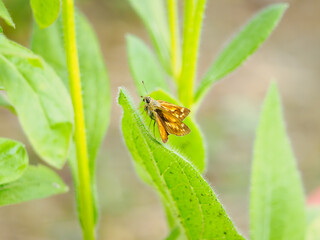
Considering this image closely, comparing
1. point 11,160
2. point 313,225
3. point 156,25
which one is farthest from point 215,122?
point 11,160

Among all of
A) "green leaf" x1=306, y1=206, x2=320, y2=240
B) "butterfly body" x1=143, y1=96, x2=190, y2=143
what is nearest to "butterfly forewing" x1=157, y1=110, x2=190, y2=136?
"butterfly body" x1=143, y1=96, x2=190, y2=143

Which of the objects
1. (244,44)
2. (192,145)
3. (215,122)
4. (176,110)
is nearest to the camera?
(176,110)

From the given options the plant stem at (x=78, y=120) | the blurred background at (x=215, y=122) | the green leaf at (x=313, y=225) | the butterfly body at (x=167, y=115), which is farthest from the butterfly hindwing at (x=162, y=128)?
the blurred background at (x=215, y=122)

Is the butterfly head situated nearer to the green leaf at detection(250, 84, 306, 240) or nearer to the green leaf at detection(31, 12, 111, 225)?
the green leaf at detection(31, 12, 111, 225)

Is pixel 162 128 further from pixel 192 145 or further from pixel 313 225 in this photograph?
pixel 313 225

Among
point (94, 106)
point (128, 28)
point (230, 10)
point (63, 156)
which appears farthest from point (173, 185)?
point (230, 10)

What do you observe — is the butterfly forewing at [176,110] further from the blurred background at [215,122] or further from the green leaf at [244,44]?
the blurred background at [215,122]
